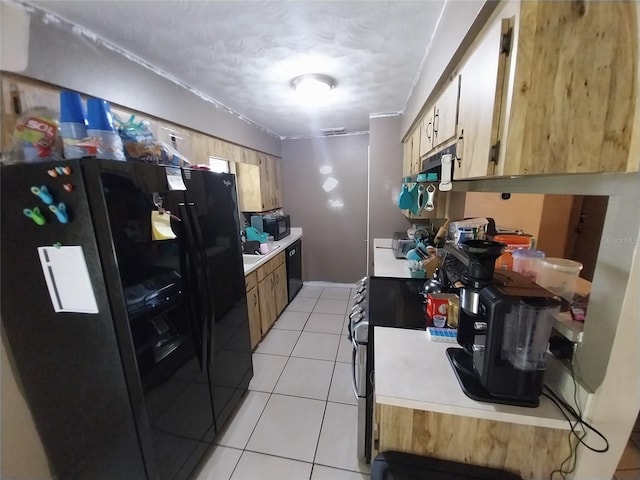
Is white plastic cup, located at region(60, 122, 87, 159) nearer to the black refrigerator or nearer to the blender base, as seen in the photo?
the black refrigerator

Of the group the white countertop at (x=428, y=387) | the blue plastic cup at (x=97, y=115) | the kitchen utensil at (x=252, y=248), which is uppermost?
the blue plastic cup at (x=97, y=115)

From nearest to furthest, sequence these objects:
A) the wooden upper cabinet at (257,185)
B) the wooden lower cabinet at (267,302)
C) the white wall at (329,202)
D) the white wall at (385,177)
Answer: the wooden lower cabinet at (267,302), the white wall at (385,177), the wooden upper cabinet at (257,185), the white wall at (329,202)

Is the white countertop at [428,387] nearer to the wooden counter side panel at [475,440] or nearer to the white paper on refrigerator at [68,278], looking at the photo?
the wooden counter side panel at [475,440]

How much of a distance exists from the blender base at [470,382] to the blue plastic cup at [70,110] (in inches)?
69.5

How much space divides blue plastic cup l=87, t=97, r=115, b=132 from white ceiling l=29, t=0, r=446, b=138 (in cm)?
49

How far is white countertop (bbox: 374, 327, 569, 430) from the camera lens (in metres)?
0.79

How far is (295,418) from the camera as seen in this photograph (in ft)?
5.85

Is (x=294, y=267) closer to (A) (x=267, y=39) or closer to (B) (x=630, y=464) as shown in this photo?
(A) (x=267, y=39)

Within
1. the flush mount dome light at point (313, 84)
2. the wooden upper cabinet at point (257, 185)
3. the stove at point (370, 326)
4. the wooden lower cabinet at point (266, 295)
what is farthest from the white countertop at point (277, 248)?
the flush mount dome light at point (313, 84)

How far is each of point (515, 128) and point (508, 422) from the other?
0.92 meters

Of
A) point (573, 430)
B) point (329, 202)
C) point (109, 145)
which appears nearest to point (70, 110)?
point (109, 145)

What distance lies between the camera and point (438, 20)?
125 centimetres

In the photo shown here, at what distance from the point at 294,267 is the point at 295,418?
2062 millimetres

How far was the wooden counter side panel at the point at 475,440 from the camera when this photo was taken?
32.1 inches
